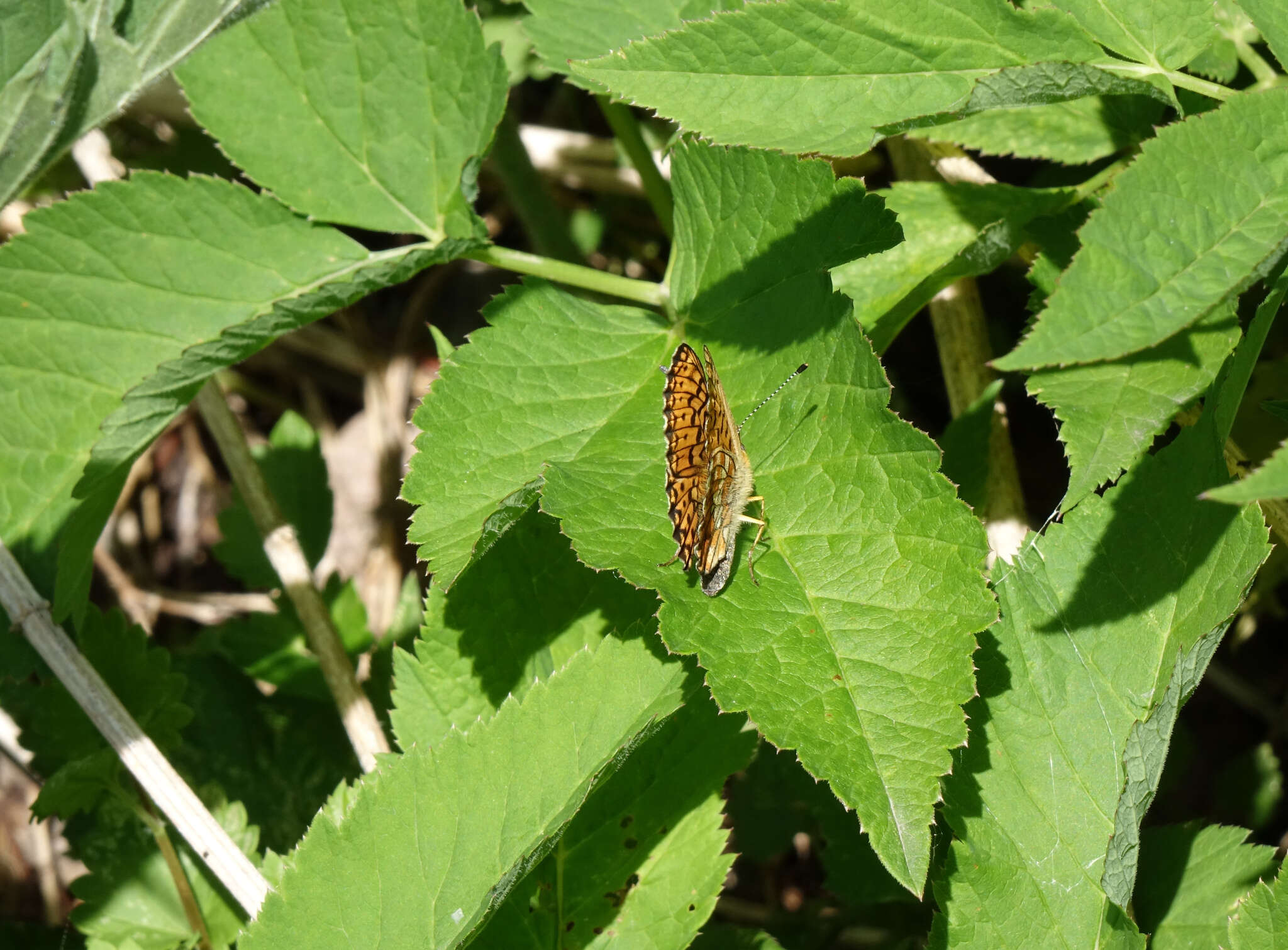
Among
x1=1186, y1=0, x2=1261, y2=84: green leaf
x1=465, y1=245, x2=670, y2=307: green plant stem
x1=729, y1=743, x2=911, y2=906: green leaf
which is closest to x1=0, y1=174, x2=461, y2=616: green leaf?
x1=465, y1=245, x2=670, y2=307: green plant stem

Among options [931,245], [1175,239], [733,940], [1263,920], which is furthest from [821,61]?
[733,940]

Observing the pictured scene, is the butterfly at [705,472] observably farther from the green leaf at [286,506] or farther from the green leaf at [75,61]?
the green leaf at [286,506]

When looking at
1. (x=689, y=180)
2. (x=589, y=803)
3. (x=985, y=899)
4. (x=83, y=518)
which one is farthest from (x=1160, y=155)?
(x=83, y=518)

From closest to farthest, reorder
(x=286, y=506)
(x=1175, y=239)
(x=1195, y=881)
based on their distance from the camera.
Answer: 1. (x=1175, y=239)
2. (x=1195, y=881)
3. (x=286, y=506)

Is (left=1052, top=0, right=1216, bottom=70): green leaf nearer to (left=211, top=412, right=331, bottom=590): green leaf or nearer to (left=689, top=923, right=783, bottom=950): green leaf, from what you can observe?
(left=689, top=923, right=783, bottom=950): green leaf

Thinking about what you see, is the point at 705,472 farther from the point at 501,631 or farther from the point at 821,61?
the point at 821,61

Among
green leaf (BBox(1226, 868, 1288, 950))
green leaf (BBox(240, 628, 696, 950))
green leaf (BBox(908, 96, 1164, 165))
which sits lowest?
green leaf (BBox(1226, 868, 1288, 950))
